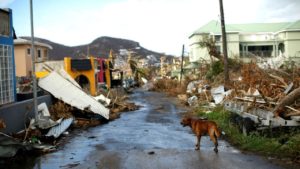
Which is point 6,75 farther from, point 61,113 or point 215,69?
point 215,69

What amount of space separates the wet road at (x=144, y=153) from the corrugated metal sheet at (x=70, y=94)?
3.18 meters

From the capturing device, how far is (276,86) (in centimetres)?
1266

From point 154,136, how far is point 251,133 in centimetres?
387

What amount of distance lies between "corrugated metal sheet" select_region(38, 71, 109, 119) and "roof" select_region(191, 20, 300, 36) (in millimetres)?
36349

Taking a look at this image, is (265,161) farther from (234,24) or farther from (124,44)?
(124,44)

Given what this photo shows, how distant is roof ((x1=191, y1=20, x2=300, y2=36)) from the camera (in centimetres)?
5397

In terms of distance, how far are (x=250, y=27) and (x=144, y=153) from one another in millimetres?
53887

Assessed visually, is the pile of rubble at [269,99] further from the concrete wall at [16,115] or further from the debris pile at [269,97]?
the concrete wall at [16,115]

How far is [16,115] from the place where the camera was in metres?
14.3

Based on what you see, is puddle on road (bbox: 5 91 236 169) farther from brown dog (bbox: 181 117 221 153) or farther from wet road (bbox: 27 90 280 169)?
brown dog (bbox: 181 117 221 153)

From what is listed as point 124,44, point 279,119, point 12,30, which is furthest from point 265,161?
point 124,44

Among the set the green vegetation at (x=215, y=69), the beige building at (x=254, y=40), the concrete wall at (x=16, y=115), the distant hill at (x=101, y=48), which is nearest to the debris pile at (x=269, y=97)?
the concrete wall at (x=16, y=115)

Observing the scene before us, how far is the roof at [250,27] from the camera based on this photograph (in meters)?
54.0

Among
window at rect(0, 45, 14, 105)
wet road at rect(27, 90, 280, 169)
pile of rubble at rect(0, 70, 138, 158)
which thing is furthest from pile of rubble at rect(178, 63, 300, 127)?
window at rect(0, 45, 14, 105)
